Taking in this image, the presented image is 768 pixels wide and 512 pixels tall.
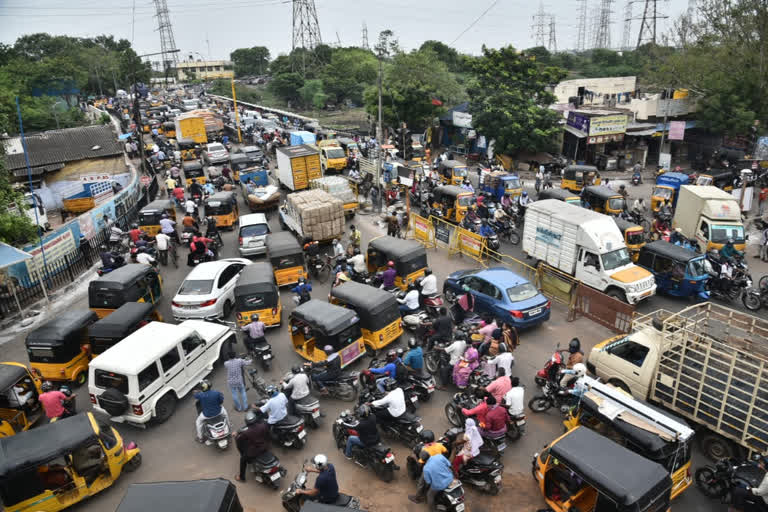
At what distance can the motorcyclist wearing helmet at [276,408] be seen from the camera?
8656 mm

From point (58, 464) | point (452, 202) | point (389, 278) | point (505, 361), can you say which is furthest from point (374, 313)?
point (452, 202)

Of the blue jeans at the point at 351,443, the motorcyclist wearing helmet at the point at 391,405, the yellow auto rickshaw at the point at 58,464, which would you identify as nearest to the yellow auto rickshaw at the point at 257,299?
the yellow auto rickshaw at the point at 58,464

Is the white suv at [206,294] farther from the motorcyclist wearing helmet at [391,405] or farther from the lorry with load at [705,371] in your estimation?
the lorry with load at [705,371]

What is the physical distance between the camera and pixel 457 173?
1059 inches

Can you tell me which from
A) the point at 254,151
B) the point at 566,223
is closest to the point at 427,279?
the point at 566,223

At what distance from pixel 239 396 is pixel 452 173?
64.6 ft

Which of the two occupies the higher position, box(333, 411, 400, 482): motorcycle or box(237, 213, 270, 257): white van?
box(237, 213, 270, 257): white van

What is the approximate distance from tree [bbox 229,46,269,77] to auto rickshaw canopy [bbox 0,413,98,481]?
13466cm

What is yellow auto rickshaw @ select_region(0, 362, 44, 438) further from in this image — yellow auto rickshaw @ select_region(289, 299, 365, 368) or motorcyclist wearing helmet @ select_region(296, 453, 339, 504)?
motorcyclist wearing helmet @ select_region(296, 453, 339, 504)

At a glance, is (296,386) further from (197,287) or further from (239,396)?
(197,287)

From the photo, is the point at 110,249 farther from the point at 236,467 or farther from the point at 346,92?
the point at 346,92

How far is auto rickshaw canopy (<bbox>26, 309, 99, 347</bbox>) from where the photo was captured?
36.6ft

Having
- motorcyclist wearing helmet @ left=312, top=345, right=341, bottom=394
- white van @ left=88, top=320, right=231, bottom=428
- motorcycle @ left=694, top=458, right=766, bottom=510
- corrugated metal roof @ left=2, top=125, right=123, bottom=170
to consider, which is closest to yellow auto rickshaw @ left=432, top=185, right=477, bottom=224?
motorcyclist wearing helmet @ left=312, top=345, right=341, bottom=394

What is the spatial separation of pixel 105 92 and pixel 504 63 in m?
79.7
